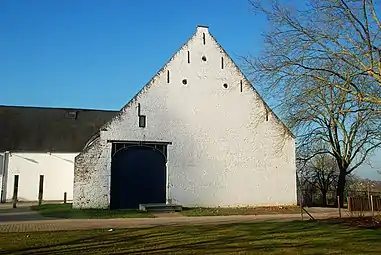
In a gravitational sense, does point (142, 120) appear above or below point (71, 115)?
below

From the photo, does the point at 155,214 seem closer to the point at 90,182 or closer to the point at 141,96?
the point at 90,182

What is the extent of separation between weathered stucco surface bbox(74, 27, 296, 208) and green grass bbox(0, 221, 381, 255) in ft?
34.5

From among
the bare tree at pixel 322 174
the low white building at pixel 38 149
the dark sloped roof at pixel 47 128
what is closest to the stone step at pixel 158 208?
the bare tree at pixel 322 174

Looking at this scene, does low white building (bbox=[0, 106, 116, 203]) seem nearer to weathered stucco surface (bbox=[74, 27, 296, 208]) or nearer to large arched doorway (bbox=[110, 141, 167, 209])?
large arched doorway (bbox=[110, 141, 167, 209])

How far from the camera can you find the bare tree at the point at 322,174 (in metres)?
32.2

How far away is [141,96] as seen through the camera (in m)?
25.5

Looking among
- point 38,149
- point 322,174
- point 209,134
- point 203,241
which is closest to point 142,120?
point 209,134

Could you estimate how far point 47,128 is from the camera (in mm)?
38312

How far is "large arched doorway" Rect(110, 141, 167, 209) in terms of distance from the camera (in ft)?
81.7

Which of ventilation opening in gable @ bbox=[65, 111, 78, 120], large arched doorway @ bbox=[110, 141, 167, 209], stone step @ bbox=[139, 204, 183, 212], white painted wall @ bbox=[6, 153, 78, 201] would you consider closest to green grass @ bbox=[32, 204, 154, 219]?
stone step @ bbox=[139, 204, 183, 212]

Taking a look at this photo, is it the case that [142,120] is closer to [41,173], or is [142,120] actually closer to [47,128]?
[41,173]

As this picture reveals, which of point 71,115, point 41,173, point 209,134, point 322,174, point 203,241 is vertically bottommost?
point 203,241

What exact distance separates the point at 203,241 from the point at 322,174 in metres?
22.9

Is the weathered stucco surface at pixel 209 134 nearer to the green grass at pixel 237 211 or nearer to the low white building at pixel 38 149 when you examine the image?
the green grass at pixel 237 211
